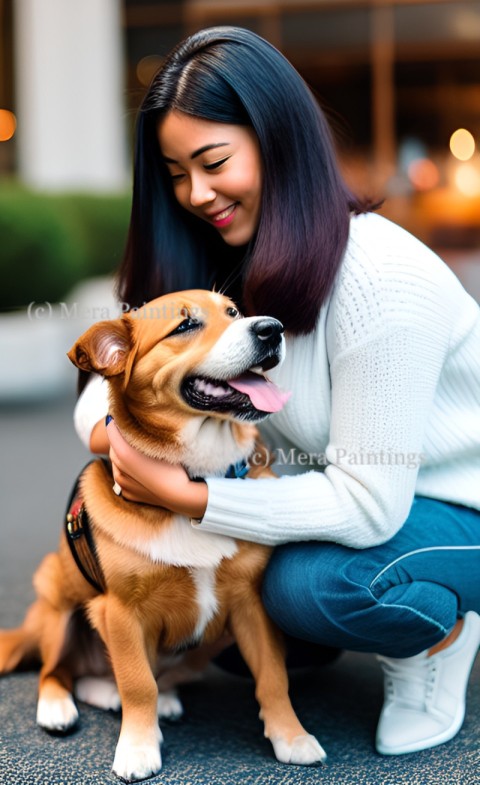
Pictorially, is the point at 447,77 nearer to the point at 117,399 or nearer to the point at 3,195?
the point at 3,195

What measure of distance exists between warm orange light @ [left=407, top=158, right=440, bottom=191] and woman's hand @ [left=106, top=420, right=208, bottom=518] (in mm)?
9876

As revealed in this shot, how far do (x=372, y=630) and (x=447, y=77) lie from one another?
392 inches

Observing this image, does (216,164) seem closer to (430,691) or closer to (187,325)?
(187,325)

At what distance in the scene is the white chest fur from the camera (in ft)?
6.48

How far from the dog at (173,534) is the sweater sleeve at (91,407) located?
21 cm

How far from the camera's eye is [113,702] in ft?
7.29

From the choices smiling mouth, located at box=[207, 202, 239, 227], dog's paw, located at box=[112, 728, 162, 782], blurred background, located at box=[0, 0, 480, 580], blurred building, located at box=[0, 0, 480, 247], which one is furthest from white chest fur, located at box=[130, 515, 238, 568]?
blurred building, located at box=[0, 0, 480, 247]

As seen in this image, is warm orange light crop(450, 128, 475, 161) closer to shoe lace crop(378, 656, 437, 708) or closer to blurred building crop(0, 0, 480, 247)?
blurred building crop(0, 0, 480, 247)

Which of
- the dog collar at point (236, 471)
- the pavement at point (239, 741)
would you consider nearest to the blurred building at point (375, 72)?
the pavement at point (239, 741)

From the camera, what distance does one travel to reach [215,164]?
207cm

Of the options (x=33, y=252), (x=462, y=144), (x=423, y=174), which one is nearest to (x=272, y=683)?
(x=33, y=252)

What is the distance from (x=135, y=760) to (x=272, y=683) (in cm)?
32

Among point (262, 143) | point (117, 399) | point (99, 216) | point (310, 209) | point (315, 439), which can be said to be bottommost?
point (99, 216)

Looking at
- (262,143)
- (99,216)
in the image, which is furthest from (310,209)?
(99,216)
